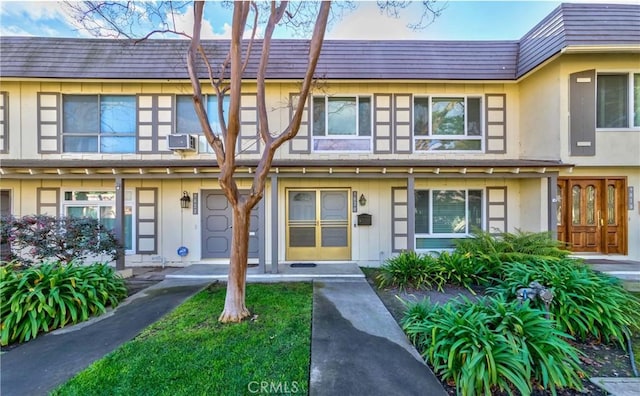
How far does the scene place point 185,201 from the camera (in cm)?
816

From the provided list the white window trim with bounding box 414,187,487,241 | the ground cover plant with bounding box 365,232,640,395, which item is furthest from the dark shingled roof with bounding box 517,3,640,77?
the ground cover plant with bounding box 365,232,640,395

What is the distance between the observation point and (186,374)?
3055mm

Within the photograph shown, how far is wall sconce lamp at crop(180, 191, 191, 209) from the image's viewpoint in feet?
26.7

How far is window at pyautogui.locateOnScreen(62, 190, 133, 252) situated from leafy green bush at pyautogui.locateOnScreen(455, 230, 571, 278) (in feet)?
28.9

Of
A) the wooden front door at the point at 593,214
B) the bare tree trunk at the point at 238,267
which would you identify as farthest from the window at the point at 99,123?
the wooden front door at the point at 593,214

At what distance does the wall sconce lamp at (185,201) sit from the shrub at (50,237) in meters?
2.14

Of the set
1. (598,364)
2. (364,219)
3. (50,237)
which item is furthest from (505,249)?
(50,237)

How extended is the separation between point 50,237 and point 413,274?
7476 millimetres

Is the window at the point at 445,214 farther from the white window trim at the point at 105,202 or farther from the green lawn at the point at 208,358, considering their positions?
the white window trim at the point at 105,202

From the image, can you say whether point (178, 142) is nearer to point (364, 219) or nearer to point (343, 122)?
point (343, 122)

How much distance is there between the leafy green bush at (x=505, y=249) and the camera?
19.3 feet

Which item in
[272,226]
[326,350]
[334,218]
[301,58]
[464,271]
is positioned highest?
[301,58]

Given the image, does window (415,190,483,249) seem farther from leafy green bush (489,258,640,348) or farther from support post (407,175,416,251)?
leafy green bush (489,258,640,348)

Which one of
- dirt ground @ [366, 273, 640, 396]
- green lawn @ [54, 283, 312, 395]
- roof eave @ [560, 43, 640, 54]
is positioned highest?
roof eave @ [560, 43, 640, 54]
